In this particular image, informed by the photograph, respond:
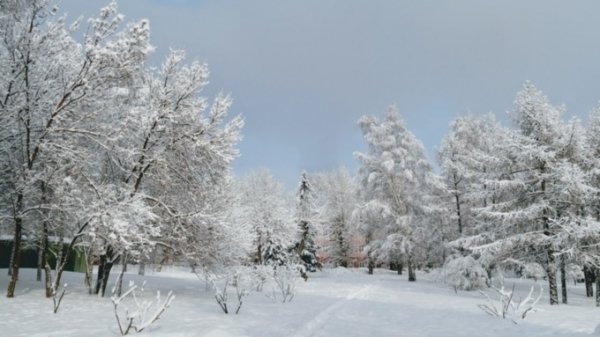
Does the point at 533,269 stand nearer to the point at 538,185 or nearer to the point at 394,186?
the point at 538,185

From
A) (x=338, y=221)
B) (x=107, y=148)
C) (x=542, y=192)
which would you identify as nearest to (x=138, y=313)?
(x=107, y=148)

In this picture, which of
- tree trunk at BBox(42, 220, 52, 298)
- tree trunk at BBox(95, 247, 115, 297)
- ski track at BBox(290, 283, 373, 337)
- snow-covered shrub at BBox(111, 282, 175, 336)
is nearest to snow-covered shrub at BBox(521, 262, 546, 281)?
ski track at BBox(290, 283, 373, 337)

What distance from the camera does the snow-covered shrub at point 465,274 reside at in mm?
21391

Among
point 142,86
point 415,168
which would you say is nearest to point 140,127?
point 142,86

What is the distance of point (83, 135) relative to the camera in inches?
575

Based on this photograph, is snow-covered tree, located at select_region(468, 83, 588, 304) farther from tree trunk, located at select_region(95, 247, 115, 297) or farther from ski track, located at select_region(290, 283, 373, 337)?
tree trunk, located at select_region(95, 247, 115, 297)

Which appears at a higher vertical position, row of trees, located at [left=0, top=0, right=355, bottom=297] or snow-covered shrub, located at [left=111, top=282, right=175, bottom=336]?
row of trees, located at [left=0, top=0, right=355, bottom=297]

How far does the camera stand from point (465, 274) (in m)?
21.9

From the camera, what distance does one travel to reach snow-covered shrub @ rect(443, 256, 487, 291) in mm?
21391

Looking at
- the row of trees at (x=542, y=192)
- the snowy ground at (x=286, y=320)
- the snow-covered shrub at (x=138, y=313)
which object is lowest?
the snowy ground at (x=286, y=320)

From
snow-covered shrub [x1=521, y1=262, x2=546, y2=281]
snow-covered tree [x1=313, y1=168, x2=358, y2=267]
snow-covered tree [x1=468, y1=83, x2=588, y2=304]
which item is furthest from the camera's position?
snow-covered tree [x1=313, y1=168, x2=358, y2=267]

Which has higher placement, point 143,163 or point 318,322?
point 143,163

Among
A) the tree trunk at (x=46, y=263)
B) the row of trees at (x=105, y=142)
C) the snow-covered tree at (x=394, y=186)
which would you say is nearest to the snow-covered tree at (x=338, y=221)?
the snow-covered tree at (x=394, y=186)

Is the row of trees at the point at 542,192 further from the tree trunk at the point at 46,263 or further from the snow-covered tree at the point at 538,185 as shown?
the tree trunk at the point at 46,263
